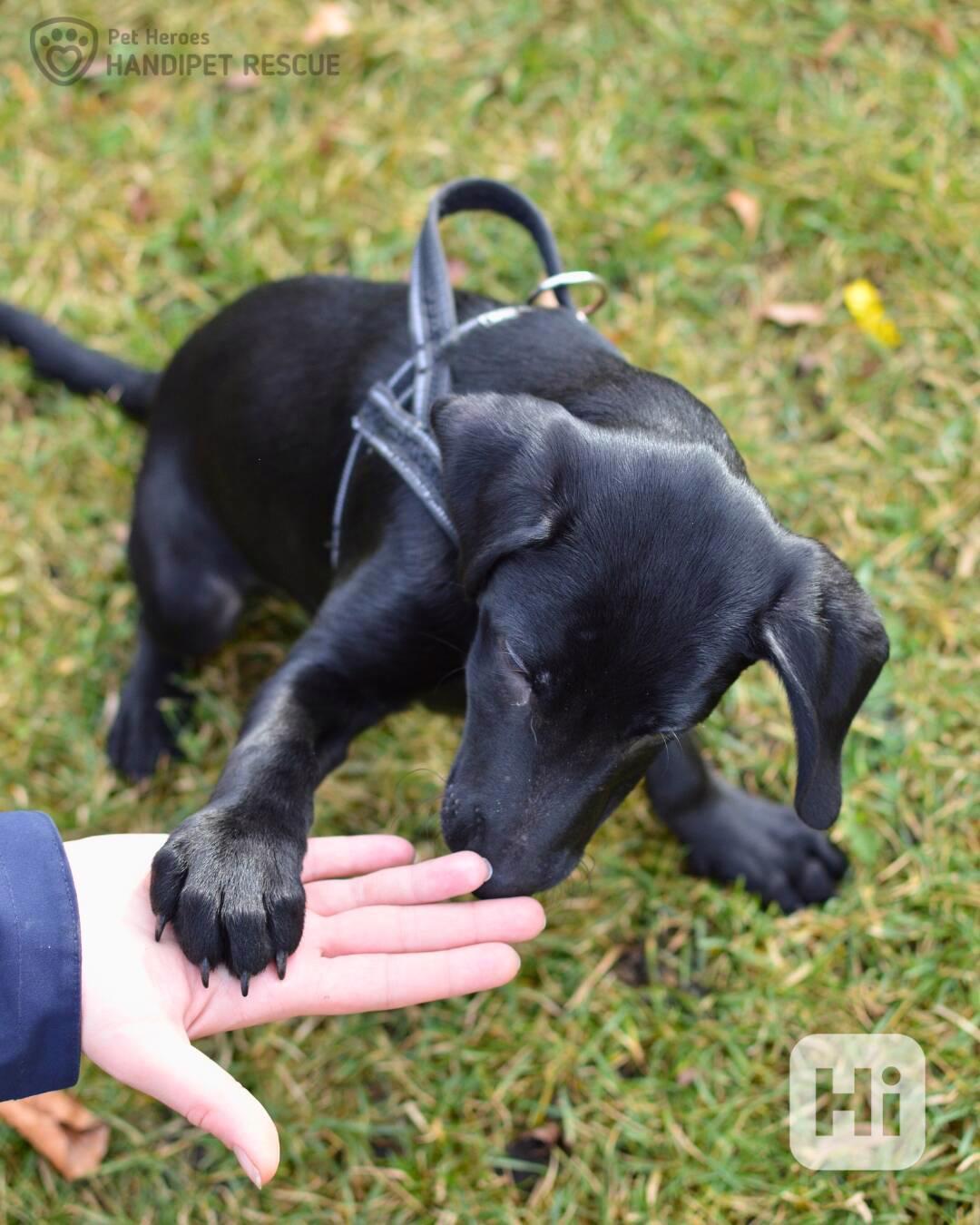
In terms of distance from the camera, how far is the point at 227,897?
2.38 meters

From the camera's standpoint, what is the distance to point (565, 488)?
2316mm

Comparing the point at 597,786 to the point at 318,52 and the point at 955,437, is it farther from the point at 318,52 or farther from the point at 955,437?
the point at 318,52

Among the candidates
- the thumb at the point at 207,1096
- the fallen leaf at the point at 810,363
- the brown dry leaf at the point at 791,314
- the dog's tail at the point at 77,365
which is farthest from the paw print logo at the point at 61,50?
the thumb at the point at 207,1096

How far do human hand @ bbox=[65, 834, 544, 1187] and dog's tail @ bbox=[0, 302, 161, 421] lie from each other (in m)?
1.85

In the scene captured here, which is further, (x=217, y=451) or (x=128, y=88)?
(x=128, y=88)

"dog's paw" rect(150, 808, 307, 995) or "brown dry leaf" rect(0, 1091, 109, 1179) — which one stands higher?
"dog's paw" rect(150, 808, 307, 995)

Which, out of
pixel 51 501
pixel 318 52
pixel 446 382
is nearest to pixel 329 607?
pixel 446 382

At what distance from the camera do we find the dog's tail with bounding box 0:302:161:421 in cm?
401

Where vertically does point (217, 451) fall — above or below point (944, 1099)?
above

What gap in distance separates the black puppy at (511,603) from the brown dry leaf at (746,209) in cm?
169

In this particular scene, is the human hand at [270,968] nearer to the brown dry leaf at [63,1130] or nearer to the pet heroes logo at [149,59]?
the brown dry leaf at [63,1130]

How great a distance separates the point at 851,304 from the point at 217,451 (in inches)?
91.2

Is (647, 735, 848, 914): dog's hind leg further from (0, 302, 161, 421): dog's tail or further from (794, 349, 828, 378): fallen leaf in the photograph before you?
(0, 302, 161, 421): dog's tail

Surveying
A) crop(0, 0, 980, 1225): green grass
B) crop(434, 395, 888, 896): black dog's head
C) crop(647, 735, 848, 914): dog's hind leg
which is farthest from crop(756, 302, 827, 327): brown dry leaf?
crop(434, 395, 888, 896): black dog's head
